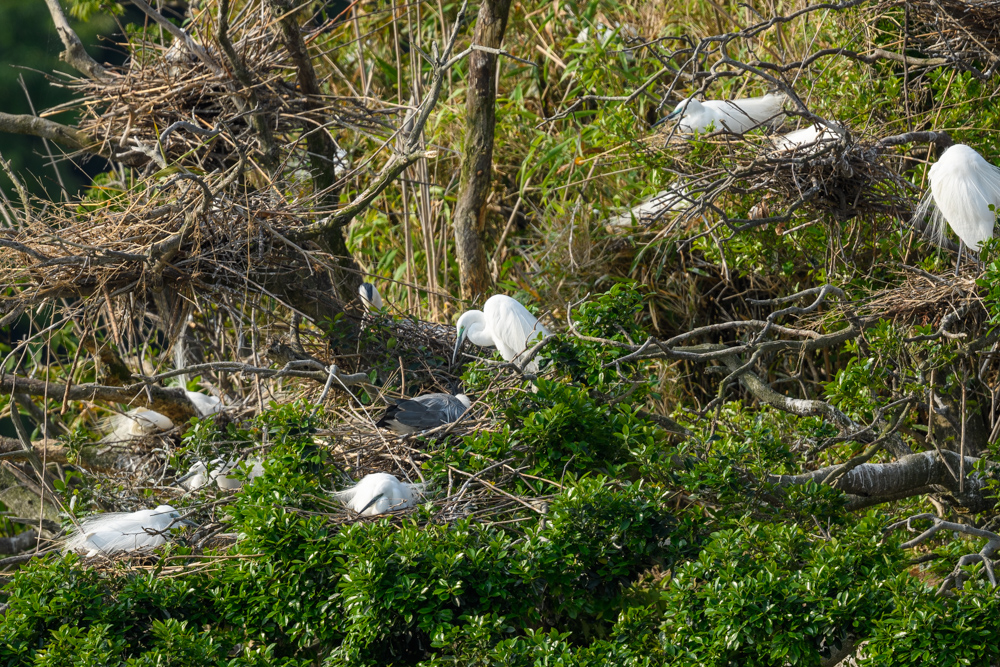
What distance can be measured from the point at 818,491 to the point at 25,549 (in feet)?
9.38

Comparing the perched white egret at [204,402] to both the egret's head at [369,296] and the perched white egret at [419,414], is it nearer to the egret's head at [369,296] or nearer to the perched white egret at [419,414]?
the egret's head at [369,296]

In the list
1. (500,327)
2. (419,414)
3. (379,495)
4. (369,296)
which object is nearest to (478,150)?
(369,296)

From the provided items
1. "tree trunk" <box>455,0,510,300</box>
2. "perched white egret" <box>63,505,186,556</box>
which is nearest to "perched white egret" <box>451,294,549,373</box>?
"tree trunk" <box>455,0,510,300</box>

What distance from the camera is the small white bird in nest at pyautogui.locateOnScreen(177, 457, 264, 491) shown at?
2504 mm

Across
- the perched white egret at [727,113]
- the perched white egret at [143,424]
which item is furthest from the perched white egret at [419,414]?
the perched white egret at [727,113]

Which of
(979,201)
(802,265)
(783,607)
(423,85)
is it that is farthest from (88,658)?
(423,85)

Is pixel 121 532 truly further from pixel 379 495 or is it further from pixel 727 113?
pixel 727 113

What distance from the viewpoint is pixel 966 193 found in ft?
8.44

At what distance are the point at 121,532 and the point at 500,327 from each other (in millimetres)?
1506

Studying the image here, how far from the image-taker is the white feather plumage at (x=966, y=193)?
256 cm

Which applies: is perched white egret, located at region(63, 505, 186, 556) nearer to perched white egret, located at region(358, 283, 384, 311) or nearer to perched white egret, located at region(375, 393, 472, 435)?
perched white egret, located at region(375, 393, 472, 435)

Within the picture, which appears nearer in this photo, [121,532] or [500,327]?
[121,532]

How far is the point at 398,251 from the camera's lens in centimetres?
526

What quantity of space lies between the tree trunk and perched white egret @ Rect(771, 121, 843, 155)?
159 centimetres
